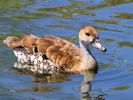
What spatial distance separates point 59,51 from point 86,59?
550 millimetres

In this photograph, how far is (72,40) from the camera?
14.8m

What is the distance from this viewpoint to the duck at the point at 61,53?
43.3ft

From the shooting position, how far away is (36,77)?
12.7 metres

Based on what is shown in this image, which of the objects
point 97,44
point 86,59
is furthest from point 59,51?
point 97,44

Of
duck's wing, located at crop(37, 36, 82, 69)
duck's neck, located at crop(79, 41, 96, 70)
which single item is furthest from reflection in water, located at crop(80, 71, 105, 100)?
duck's wing, located at crop(37, 36, 82, 69)

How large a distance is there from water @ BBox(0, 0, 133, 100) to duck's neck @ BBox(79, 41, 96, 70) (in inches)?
7.6

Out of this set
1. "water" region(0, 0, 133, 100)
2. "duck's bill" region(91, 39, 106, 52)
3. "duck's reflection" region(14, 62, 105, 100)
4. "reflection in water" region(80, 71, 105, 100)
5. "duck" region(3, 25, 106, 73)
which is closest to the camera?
"reflection in water" region(80, 71, 105, 100)

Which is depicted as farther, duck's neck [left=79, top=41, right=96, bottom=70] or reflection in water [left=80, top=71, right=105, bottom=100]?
duck's neck [left=79, top=41, right=96, bottom=70]

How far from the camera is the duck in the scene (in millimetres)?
13211

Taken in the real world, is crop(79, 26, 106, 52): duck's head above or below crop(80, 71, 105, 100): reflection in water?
above

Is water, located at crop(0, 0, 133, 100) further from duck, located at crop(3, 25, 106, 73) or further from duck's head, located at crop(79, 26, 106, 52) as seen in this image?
duck's head, located at crop(79, 26, 106, 52)

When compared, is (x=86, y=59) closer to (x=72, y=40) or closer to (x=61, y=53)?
(x=61, y=53)

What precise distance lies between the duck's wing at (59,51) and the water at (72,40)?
1.11ft

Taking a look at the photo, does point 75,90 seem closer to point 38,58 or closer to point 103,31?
point 38,58
